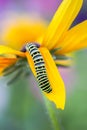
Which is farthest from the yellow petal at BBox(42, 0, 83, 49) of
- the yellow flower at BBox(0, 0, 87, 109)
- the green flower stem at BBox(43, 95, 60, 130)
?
the green flower stem at BBox(43, 95, 60, 130)

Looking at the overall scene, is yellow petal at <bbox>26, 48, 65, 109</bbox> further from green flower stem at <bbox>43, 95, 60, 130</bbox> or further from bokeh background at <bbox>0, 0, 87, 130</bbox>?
bokeh background at <bbox>0, 0, 87, 130</bbox>

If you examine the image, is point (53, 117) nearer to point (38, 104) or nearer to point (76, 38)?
point (76, 38)

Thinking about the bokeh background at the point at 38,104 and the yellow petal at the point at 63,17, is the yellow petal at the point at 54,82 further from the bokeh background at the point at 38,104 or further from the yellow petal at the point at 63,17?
the bokeh background at the point at 38,104

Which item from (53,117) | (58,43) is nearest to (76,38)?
(58,43)

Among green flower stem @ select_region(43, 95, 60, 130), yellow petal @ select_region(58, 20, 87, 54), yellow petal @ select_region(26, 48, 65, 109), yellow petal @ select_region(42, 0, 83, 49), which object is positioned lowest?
green flower stem @ select_region(43, 95, 60, 130)

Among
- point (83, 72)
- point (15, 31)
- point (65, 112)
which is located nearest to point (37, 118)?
point (65, 112)
